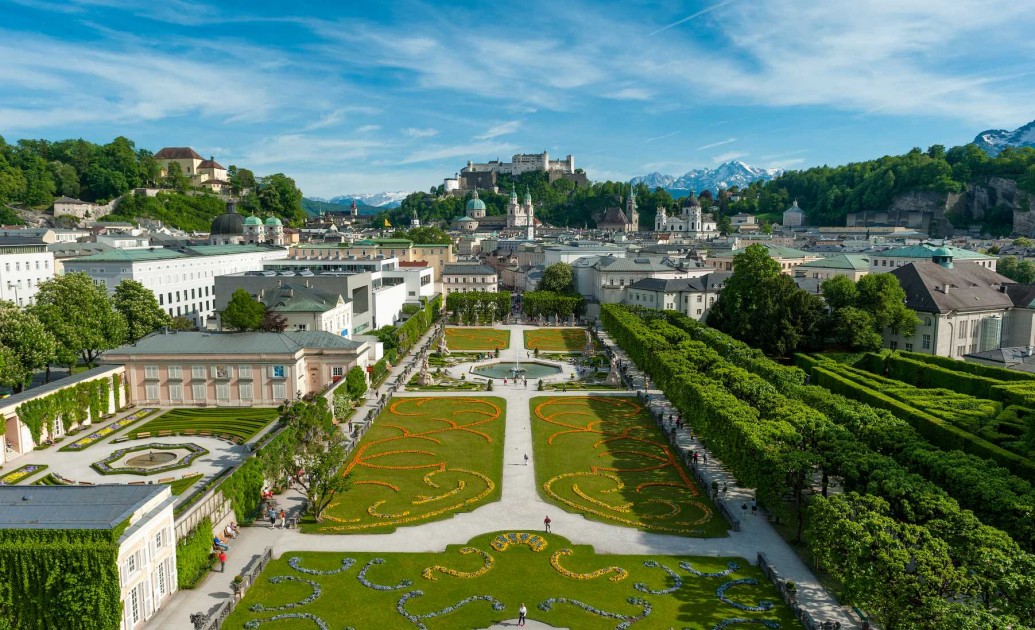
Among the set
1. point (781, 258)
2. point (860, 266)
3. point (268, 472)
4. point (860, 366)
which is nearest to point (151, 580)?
point (268, 472)

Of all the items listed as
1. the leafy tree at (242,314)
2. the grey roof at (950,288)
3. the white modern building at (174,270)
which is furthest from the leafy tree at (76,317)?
the grey roof at (950,288)

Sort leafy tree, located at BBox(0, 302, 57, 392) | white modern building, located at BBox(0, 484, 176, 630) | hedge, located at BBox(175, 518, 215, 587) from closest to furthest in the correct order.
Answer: white modern building, located at BBox(0, 484, 176, 630) < hedge, located at BBox(175, 518, 215, 587) < leafy tree, located at BBox(0, 302, 57, 392)

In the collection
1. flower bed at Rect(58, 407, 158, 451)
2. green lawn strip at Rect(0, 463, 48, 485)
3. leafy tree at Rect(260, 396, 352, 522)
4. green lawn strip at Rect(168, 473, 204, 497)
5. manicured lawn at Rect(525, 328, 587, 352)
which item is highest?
leafy tree at Rect(260, 396, 352, 522)

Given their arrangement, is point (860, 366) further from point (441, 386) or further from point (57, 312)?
point (57, 312)

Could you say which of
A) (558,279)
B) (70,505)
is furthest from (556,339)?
(70,505)

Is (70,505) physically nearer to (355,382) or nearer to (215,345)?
(355,382)

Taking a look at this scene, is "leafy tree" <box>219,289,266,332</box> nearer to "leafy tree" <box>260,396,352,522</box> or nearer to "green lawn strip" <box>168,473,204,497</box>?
"leafy tree" <box>260,396,352,522</box>

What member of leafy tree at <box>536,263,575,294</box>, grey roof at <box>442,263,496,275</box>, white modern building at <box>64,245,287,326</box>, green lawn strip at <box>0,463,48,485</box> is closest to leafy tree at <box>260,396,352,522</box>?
green lawn strip at <box>0,463,48,485</box>
